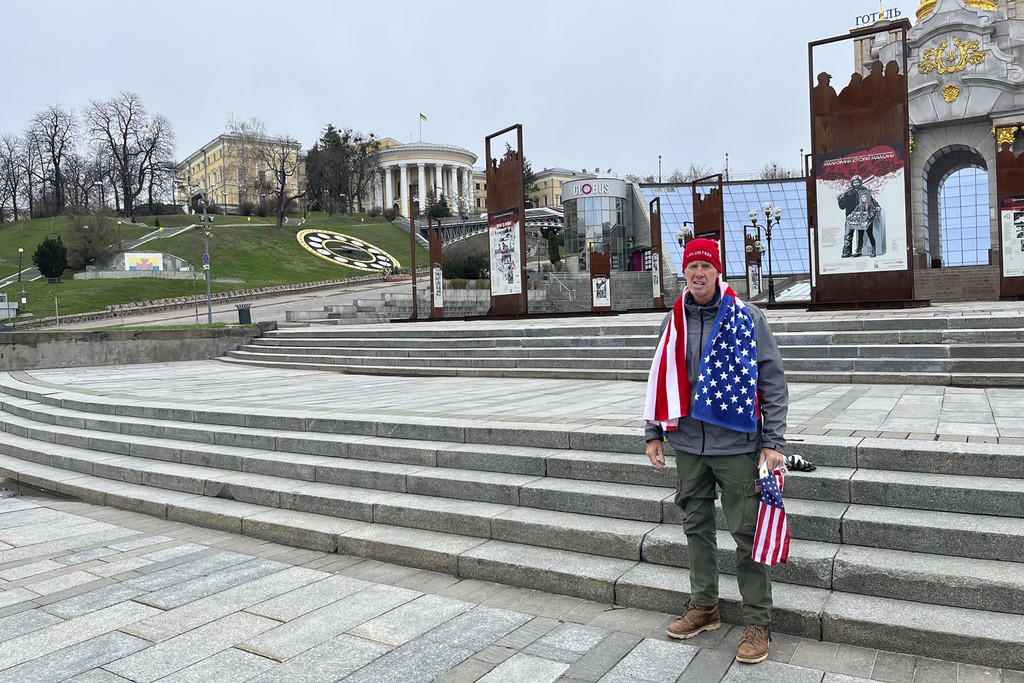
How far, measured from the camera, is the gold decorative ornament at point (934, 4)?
35.3 metres

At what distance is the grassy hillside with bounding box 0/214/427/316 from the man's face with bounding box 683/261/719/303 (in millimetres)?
41041

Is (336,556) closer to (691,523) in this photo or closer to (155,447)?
(691,523)

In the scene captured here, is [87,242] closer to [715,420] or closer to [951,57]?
[951,57]

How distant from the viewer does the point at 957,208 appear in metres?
38.2

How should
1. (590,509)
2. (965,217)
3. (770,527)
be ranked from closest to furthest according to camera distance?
1. (770,527)
2. (590,509)
3. (965,217)

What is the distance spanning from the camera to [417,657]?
11.8 ft

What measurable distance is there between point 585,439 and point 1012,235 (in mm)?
19377

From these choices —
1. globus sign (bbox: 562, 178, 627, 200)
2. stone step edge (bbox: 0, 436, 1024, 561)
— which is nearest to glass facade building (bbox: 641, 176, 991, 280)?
globus sign (bbox: 562, 178, 627, 200)

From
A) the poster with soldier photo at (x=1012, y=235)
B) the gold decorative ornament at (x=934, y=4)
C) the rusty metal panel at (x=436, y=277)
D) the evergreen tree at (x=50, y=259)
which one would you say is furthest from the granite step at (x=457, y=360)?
the evergreen tree at (x=50, y=259)

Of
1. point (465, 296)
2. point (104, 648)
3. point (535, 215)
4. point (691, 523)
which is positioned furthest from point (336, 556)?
point (535, 215)

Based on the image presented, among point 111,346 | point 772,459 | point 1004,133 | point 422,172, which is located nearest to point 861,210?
point 772,459

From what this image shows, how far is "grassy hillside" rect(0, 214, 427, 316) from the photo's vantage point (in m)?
41.6

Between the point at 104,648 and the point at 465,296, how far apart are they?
33.5 m

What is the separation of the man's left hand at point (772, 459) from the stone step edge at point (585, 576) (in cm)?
85
